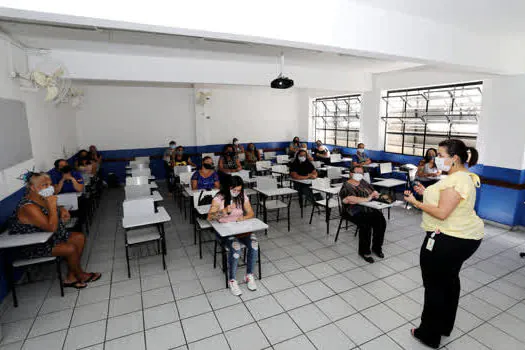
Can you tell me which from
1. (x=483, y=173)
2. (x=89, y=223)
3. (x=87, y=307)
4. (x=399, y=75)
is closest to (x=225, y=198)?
(x=87, y=307)

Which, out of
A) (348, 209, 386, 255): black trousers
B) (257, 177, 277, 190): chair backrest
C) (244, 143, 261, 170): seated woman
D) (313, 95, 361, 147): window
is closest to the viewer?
(348, 209, 386, 255): black trousers

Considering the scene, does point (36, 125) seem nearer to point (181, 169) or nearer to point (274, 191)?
point (181, 169)

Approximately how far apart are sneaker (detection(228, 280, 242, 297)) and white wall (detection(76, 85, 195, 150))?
24.3 ft

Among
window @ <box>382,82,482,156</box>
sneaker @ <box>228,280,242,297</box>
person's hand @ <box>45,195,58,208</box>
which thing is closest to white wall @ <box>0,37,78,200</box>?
person's hand @ <box>45,195,58,208</box>

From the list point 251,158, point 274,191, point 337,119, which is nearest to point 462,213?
point 274,191

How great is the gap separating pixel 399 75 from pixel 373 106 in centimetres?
107

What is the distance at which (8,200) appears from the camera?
368 cm

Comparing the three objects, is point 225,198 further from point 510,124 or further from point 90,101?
point 90,101

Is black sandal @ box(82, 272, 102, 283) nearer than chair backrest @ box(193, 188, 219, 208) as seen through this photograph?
Yes

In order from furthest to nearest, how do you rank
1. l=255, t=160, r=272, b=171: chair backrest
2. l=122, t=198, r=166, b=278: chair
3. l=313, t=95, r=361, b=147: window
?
l=313, t=95, r=361, b=147: window < l=255, t=160, r=272, b=171: chair backrest < l=122, t=198, r=166, b=278: chair

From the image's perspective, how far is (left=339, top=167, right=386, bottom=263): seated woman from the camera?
4.29 metres

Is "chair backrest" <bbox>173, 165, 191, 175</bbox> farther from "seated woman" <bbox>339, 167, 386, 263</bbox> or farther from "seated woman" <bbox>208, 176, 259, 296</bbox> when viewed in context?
"seated woman" <bbox>339, 167, 386, 263</bbox>

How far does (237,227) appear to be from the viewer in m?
3.50

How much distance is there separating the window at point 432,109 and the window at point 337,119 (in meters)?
1.24
